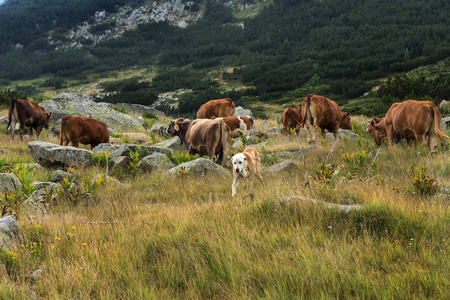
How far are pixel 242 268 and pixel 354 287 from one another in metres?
0.87

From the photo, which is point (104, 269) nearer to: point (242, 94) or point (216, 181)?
point (216, 181)

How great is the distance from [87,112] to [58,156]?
34.3ft

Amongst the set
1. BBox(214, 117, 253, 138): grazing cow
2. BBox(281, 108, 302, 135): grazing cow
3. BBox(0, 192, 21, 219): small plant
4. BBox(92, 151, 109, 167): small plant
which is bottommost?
BBox(281, 108, 302, 135): grazing cow

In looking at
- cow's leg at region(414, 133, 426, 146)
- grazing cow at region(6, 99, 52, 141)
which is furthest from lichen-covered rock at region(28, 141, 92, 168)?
cow's leg at region(414, 133, 426, 146)

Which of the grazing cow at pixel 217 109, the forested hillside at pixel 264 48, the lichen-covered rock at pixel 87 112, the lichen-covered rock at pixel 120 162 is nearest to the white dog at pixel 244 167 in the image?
the lichen-covered rock at pixel 120 162

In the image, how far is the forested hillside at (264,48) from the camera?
6088 cm

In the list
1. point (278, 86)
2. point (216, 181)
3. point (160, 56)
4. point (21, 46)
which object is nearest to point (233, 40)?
point (160, 56)

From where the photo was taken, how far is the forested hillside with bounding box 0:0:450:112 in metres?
60.9

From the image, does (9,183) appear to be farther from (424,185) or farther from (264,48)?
(264,48)

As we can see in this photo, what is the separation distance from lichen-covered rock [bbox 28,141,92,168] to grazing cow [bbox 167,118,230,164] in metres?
2.97

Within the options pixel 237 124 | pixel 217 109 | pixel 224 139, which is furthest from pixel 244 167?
pixel 217 109

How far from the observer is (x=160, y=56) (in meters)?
117

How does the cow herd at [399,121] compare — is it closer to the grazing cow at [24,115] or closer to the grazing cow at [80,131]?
the grazing cow at [80,131]

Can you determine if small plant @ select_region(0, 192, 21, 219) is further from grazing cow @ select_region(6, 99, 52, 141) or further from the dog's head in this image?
grazing cow @ select_region(6, 99, 52, 141)
